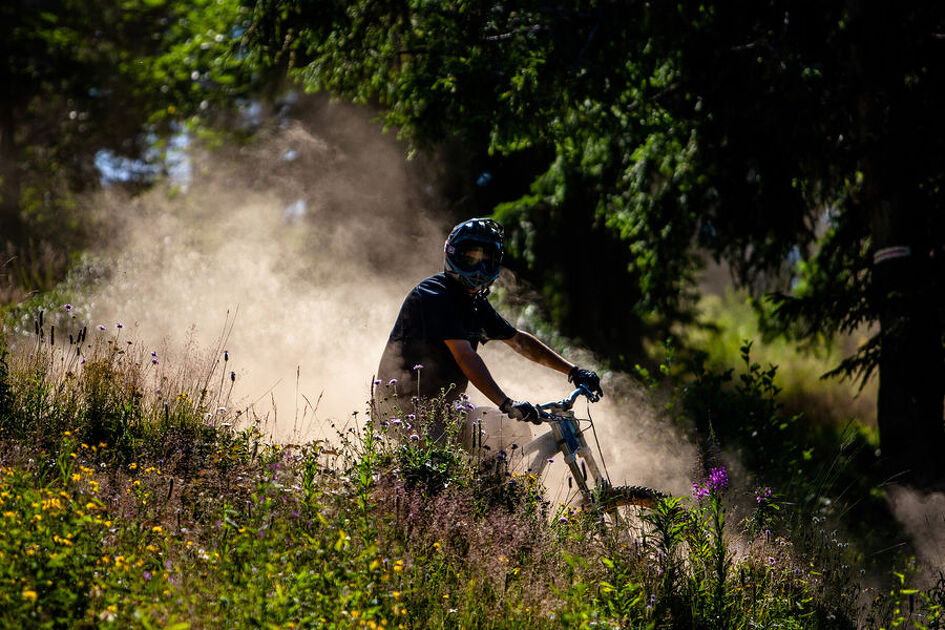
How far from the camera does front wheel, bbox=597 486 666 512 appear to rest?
4902 millimetres

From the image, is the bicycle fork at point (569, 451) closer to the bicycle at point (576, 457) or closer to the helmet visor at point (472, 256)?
the bicycle at point (576, 457)

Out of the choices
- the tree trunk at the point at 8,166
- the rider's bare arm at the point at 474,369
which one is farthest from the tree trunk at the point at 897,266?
the tree trunk at the point at 8,166

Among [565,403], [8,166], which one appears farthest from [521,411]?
[8,166]

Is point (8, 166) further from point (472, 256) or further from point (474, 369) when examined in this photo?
point (474, 369)

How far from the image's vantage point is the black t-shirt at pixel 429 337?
5.20 meters

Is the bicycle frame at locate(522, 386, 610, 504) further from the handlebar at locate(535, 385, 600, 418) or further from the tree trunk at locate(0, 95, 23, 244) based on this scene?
the tree trunk at locate(0, 95, 23, 244)

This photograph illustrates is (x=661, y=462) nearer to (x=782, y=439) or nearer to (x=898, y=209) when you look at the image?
(x=782, y=439)

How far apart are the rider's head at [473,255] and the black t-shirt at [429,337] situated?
10 centimetres

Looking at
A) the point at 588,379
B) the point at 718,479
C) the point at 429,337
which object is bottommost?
the point at 718,479

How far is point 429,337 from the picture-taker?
518cm

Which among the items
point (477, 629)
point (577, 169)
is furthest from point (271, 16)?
point (477, 629)

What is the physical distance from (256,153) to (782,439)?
9.27 m

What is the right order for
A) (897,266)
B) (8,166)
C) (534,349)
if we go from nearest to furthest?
(534,349) < (897,266) < (8,166)

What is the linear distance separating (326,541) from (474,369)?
144 centimetres
